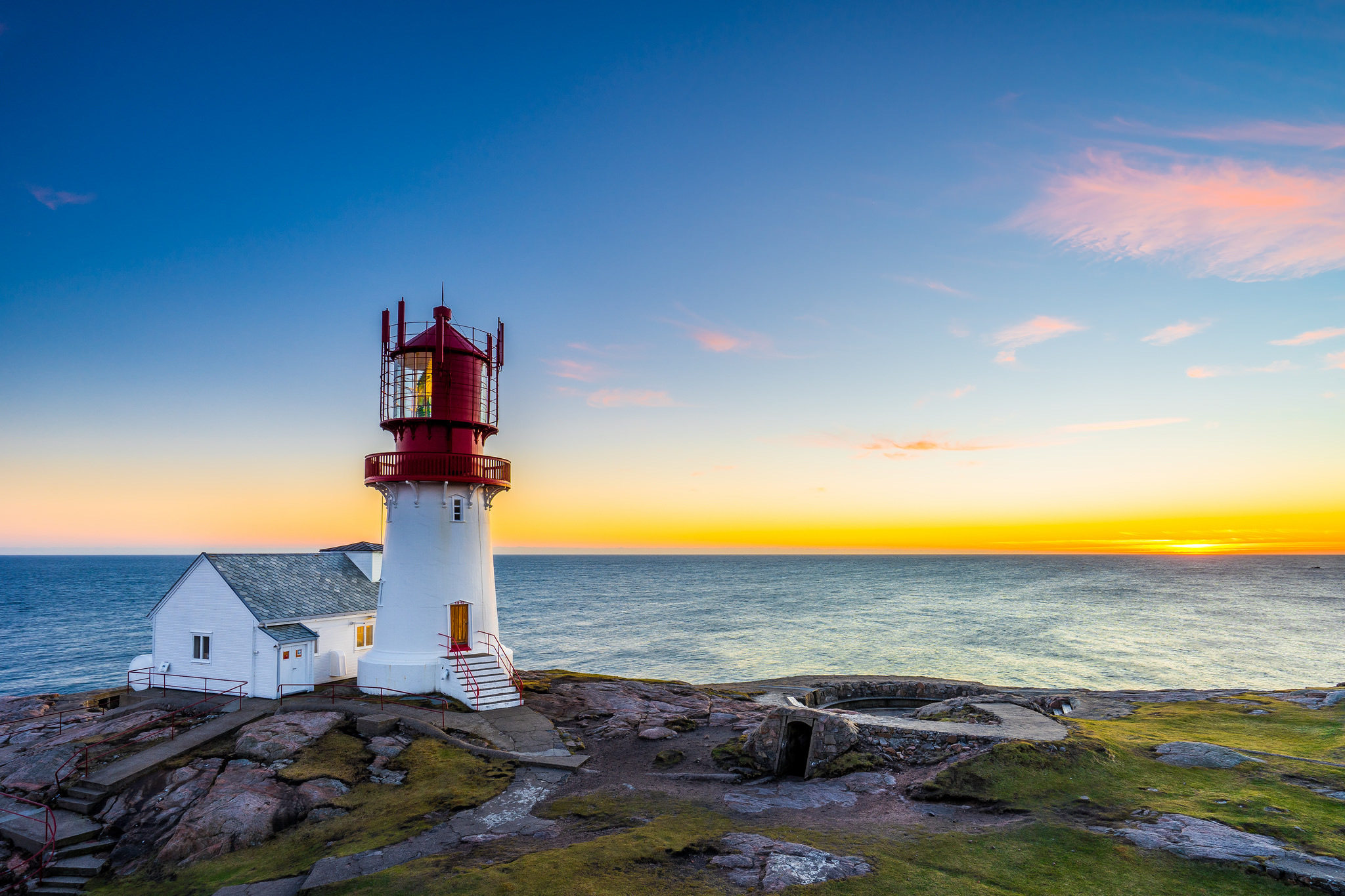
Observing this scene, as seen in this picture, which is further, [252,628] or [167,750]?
[252,628]

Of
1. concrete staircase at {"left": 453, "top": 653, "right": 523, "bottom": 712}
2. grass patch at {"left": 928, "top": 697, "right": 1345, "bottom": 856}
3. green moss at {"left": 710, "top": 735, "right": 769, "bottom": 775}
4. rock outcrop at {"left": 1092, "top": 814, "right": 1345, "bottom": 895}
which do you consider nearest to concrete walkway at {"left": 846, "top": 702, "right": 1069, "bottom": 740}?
grass patch at {"left": 928, "top": 697, "right": 1345, "bottom": 856}

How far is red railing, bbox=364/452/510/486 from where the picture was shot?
81.7ft

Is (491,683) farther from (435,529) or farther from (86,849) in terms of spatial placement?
(86,849)

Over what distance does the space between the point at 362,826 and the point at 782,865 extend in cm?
970

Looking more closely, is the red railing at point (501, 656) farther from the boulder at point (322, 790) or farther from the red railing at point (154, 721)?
the boulder at point (322, 790)

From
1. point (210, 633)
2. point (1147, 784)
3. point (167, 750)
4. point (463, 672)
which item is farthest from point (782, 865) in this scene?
point (210, 633)

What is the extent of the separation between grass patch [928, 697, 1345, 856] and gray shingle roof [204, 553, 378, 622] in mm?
22810

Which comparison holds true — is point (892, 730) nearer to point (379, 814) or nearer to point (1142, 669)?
point (379, 814)

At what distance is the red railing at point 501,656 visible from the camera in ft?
84.1

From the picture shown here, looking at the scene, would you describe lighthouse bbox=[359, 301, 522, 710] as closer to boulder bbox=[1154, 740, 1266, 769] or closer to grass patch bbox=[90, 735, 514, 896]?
grass patch bbox=[90, 735, 514, 896]

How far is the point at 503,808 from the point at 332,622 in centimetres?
1439

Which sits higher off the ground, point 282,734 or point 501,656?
point 501,656

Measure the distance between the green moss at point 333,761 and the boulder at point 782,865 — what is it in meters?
10.9

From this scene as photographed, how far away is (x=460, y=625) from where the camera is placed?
25.6m
